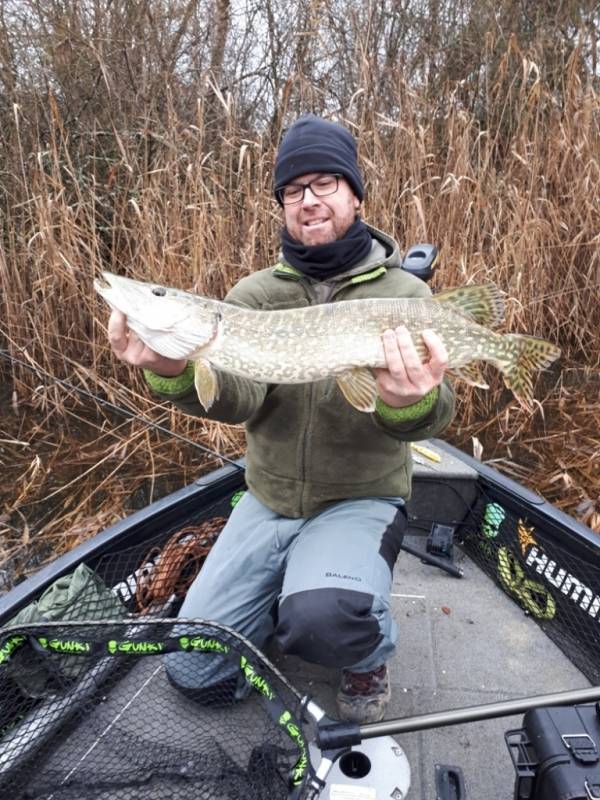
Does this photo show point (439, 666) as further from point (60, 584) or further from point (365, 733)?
point (60, 584)

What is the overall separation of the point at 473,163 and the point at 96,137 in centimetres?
235

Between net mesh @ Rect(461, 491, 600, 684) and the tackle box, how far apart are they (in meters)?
0.57

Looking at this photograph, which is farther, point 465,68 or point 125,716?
point 465,68

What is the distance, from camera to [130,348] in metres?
1.42

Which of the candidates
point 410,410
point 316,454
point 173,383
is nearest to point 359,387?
point 410,410

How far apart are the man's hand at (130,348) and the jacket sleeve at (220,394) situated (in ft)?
0.18

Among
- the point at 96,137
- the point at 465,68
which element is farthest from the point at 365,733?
the point at 465,68

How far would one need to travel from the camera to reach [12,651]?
3.93 feet

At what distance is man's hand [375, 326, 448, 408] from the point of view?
135 centimetres

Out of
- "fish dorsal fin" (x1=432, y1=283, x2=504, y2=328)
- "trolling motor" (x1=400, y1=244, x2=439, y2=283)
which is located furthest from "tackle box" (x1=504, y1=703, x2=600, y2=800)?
"trolling motor" (x1=400, y1=244, x2=439, y2=283)

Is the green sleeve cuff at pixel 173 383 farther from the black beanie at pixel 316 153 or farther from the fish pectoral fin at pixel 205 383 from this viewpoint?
the black beanie at pixel 316 153

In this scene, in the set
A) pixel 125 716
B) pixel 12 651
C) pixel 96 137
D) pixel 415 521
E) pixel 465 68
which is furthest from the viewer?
pixel 465 68

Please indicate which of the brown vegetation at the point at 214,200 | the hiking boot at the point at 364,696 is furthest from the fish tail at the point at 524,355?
the brown vegetation at the point at 214,200

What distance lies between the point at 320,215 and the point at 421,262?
0.47 m
